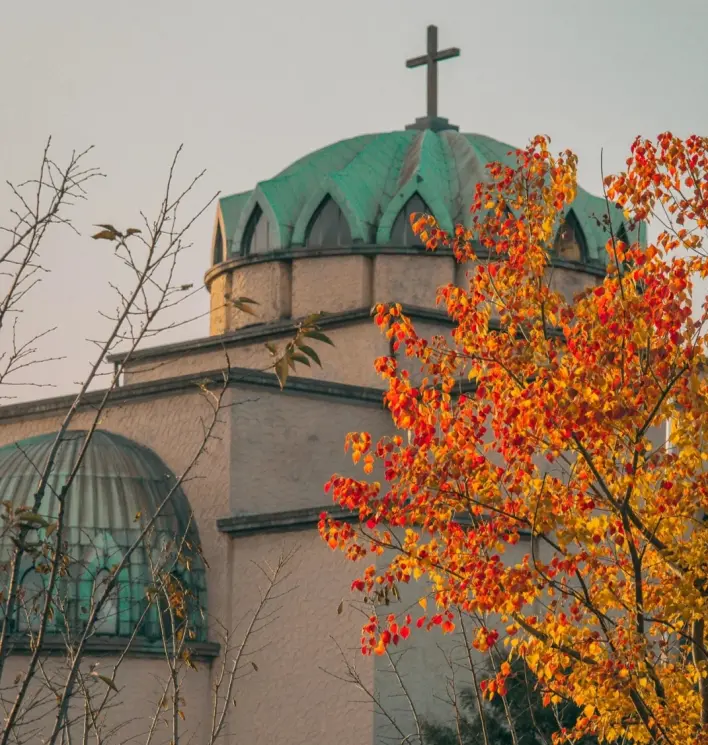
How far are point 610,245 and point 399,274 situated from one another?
14925 millimetres

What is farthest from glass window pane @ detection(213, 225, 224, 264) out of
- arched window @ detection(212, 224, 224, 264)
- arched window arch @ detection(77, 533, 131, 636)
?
arched window arch @ detection(77, 533, 131, 636)

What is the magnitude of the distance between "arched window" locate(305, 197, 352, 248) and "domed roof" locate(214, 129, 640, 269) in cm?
4

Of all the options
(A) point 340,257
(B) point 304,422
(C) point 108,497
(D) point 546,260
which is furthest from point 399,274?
(D) point 546,260

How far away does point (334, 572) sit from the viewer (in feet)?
69.1

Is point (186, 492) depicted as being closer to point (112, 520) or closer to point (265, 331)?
point (112, 520)

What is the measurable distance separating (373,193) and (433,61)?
446 centimetres

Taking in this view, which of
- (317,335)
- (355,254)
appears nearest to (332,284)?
(355,254)

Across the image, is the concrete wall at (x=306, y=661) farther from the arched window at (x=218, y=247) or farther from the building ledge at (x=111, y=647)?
the arched window at (x=218, y=247)

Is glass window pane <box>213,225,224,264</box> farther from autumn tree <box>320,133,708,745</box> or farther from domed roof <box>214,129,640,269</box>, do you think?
autumn tree <box>320,133,708,745</box>

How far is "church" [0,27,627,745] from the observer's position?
2089 centimetres

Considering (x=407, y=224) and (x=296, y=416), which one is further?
(x=407, y=224)

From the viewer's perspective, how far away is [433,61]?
30953 millimetres

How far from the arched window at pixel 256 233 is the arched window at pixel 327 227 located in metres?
0.90

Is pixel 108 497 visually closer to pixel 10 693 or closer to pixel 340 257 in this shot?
pixel 10 693
